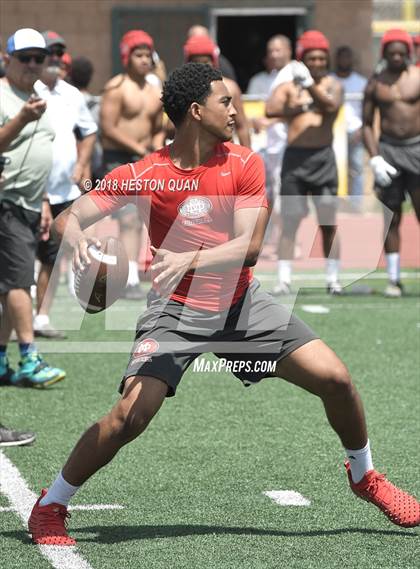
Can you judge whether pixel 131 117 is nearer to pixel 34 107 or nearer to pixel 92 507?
pixel 34 107

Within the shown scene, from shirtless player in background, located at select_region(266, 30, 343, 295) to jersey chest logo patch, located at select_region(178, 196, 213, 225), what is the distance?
265 inches

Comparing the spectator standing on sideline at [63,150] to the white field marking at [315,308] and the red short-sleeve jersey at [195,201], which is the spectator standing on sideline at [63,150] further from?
the red short-sleeve jersey at [195,201]

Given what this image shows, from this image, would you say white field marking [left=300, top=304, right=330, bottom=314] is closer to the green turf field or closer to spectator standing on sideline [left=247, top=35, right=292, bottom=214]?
the green turf field

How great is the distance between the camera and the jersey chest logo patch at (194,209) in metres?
5.01

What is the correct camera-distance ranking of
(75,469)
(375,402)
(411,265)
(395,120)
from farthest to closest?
(411,265) → (395,120) → (375,402) → (75,469)

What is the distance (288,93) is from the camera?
38.7 feet

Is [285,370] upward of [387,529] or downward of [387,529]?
upward

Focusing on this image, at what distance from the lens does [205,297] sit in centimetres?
508

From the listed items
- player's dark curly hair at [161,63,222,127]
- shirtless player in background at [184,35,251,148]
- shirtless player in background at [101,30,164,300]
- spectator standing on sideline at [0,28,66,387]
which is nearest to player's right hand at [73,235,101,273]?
player's dark curly hair at [161,63,222,127]

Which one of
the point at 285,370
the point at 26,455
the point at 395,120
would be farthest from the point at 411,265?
the point at 285,370

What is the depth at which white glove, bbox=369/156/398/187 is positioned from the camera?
37.6 feet

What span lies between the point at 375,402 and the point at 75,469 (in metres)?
2.97

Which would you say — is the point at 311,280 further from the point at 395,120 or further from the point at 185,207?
the point at 185,207

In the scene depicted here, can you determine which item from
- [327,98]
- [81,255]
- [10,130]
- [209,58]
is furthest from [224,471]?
[327,98]
